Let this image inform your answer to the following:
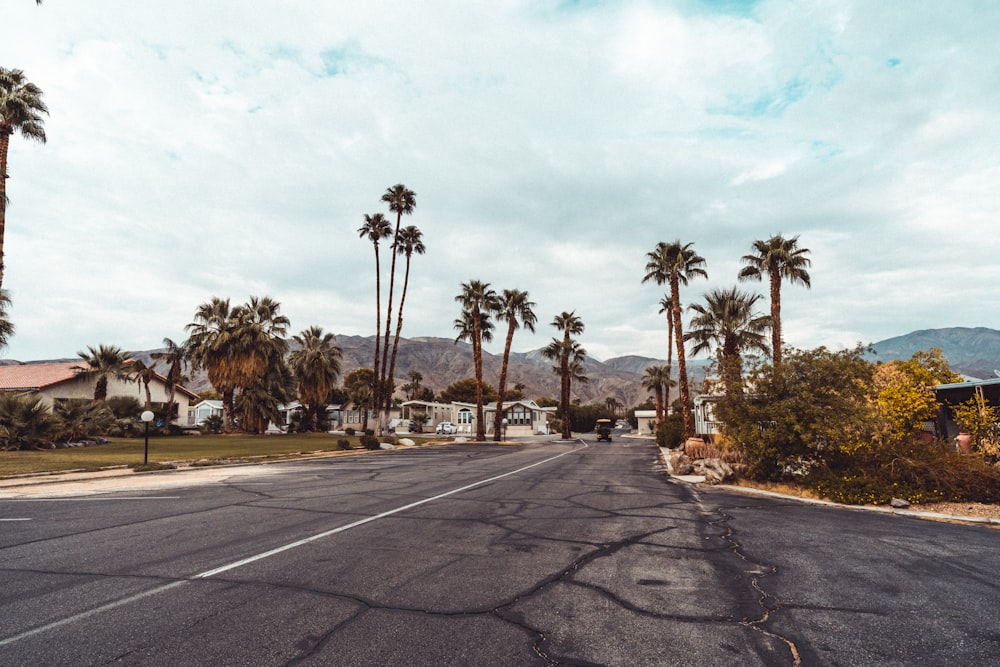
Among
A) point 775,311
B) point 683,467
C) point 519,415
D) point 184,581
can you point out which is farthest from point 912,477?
point 519,415

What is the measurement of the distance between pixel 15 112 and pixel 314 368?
35.1 metres

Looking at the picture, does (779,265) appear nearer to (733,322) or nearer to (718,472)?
(733,322)

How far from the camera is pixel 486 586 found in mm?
5438

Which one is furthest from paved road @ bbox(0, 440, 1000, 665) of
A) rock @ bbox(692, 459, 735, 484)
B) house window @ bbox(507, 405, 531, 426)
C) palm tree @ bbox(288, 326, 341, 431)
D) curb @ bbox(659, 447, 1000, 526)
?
house window @ bbox(507, 405, 531, 426)

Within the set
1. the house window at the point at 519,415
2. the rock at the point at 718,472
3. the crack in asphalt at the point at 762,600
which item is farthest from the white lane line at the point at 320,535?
the house window at the point at 519,415

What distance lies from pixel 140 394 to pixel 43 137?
3154cm

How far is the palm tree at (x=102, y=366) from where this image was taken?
141 ft

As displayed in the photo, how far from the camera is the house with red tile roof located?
42812 mm

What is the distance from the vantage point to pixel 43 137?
26.1 m

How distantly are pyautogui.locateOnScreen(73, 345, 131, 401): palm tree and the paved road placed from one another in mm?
39970

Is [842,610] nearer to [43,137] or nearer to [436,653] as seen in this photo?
[436,653]

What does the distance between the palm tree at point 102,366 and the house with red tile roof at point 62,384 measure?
1.03 metres

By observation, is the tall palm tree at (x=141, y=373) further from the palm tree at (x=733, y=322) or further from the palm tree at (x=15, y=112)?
the palm tree at (x=733, y=322)

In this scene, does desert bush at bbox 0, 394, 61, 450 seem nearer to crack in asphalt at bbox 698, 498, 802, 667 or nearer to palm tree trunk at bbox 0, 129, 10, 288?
palm tree trunk at bbox 0, 129, 10, 288
